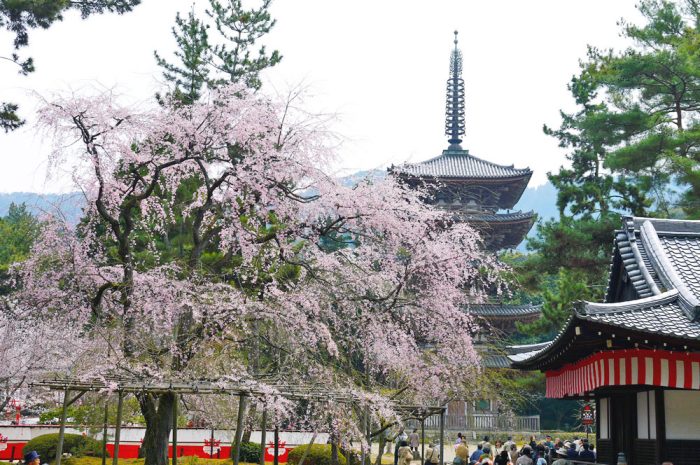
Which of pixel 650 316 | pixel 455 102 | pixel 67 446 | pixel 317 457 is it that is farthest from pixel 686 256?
pixel 455 102

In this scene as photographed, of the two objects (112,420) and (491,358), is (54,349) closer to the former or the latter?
(112,420)

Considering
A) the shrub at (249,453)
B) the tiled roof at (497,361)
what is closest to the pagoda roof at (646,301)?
the shrub at (249,453)

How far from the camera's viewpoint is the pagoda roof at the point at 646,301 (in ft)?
34.5

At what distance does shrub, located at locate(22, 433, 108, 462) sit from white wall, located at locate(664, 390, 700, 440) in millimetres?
16208

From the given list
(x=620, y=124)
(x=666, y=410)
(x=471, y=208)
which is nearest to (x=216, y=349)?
(x=666, y=410)

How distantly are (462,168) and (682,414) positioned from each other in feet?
95.7

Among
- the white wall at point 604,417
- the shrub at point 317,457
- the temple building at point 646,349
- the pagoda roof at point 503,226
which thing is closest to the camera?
the temple building at point 646,349

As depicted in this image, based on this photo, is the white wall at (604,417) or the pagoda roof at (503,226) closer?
the white wall at (604,417)

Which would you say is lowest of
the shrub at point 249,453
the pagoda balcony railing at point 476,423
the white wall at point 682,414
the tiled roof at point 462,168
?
the shrub at point 249,453

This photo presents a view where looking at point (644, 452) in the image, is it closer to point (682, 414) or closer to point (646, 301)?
point (682, 414)

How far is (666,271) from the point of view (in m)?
12.7

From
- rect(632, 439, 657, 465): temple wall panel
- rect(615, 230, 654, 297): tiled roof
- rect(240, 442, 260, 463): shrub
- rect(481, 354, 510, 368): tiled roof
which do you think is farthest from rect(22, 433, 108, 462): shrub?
rect(481, 354, 510, 368): tiled roof

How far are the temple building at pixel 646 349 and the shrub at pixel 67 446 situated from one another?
543 inches

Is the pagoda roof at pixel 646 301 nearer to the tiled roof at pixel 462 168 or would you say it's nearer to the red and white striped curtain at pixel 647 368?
the red and white striped curtain at pixel 647 368
